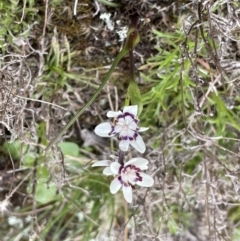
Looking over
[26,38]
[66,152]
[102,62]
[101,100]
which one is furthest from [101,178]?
[26,38]

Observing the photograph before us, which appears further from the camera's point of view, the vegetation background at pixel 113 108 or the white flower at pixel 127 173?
the vegetation background at pixel 113 108

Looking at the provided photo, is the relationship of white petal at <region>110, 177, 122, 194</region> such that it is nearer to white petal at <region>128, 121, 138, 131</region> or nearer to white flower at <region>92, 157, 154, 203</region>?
white flower at <region>92, 157, 154, 203</region>

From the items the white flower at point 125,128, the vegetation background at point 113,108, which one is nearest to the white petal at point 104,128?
the white flower at point 125,128

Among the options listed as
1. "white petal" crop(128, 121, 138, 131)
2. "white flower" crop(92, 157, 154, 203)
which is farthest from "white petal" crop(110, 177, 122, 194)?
"white petal" crop(128, 121, 138, 131)

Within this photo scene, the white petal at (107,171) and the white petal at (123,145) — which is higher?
the white petal at (123,145)

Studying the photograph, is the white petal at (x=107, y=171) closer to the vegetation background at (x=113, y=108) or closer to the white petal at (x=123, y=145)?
the white petal at (x=123, y=145)

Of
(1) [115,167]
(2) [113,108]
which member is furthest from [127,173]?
(2) [113,108]

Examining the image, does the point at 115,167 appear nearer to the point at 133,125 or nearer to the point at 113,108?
the point at 133,125
